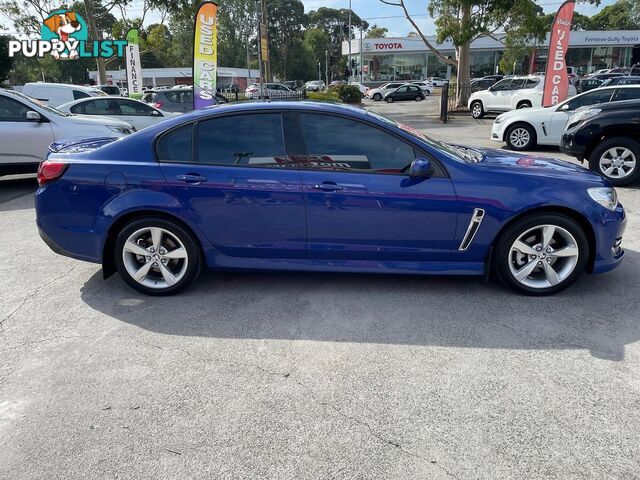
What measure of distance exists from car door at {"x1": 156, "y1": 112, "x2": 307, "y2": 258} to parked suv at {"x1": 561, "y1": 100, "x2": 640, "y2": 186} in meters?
6.05

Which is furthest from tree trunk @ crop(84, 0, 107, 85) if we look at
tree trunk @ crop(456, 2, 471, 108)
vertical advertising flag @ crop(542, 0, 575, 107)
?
vertical advertising flag @ crop(542, 0, 575, 107)

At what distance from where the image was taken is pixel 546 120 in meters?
11.0

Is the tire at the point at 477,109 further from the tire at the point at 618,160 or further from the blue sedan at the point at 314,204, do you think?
the blue sedan at the point at 314,204

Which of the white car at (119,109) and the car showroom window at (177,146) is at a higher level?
the white car at (119,109)

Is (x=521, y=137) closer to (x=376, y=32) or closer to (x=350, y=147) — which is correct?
(x=350, y=147)

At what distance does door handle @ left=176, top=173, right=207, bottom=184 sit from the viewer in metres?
3.84

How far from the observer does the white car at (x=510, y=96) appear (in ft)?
64.5

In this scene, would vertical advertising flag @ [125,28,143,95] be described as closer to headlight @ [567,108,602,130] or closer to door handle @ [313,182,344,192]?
headlight @ [567,108,602,130]

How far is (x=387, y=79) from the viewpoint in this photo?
59094mm

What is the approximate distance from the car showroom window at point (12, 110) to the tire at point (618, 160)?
9.44 m

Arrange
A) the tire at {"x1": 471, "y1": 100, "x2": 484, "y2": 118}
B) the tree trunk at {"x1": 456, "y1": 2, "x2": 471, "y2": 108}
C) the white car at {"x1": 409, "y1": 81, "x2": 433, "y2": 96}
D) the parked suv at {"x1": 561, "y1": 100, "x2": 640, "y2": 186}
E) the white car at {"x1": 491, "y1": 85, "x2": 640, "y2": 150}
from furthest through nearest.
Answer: the white car at {"x1": 409, "y1": 81, "x2": 433, "y2": 96}
the tree trunk at {"x1": 456, "y1": 2, "x2": 471, "y2": 108}
the tire at {"x1": 471, "y1": 100, "x2": 484, "y2": 118}
the white car at {"x1": 491, "y1": 85, "x2": 640, "y2": 150}
the parked suv at {"x1": 561, "y1": 100, "x2": 640, "y2": 186}

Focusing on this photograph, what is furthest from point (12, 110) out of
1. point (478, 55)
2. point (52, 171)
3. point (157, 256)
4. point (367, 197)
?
point (478, 55)

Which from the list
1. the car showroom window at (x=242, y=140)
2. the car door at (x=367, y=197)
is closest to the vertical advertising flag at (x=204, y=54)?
the car showroom window at (x=242, y=140)

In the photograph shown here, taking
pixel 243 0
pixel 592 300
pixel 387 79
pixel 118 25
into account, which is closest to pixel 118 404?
pixel 592 300
